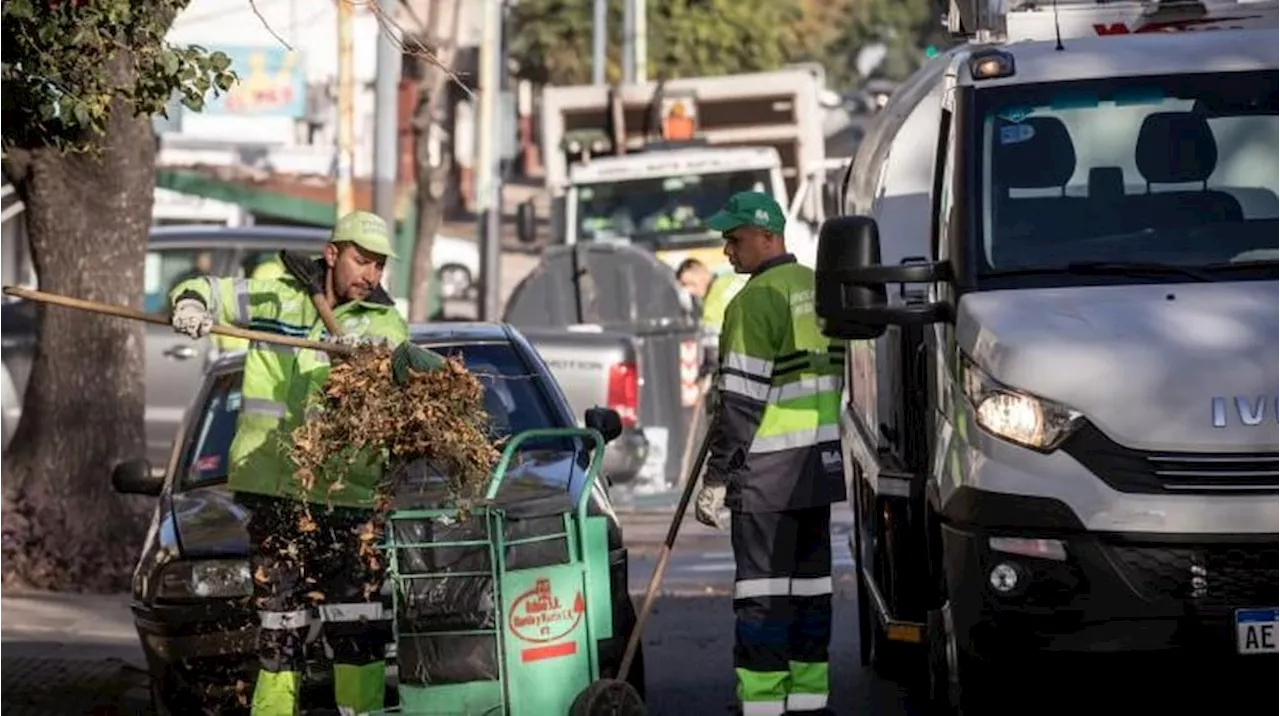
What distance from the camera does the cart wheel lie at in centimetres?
882

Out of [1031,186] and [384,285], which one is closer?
[1031,186]

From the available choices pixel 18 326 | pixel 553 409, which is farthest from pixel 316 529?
pixel 18 326

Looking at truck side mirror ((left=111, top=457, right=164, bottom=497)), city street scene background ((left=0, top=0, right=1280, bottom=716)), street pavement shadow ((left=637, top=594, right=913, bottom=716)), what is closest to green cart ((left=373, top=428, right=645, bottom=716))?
city street scene background ((left=0, top=0, right=1280, bottom=716))

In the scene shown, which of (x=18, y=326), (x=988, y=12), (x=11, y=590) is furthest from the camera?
(x=18, y=326)

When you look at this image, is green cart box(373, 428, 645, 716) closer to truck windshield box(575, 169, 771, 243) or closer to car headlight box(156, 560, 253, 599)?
car headlight box(156, 560, 253, 599)

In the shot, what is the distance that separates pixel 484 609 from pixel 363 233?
1472 millimetres

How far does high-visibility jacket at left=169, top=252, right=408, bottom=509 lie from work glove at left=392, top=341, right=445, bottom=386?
492 millimetres

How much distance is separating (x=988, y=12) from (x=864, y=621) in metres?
2.84

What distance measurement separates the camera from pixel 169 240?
2045 centimetres

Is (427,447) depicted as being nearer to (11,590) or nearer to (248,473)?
(248,473)

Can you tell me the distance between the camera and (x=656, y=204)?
27.0 metres

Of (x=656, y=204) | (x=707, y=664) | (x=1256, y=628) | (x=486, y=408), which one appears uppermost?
(x=656, y=204)

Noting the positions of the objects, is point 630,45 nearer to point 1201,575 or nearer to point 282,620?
point 282,620

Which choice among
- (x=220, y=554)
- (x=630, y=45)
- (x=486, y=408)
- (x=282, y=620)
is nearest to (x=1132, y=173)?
(x=486, y=408)
